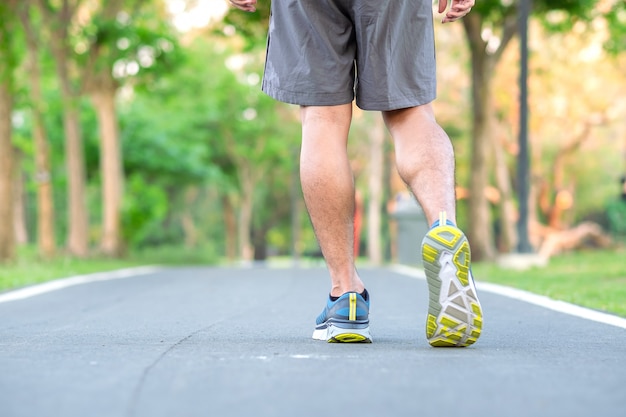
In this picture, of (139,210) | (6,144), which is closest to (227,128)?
(139,210)

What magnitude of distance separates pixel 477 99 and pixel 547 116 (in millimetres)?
15134

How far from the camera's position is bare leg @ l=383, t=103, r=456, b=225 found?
3.60 meters

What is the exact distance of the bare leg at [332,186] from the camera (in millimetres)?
3764

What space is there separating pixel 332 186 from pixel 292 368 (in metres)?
1.11

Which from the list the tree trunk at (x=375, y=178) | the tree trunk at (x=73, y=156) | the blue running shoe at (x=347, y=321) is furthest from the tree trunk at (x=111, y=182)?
the blue running shoe at (x=347, y=321)

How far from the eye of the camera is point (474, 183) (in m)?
19.4

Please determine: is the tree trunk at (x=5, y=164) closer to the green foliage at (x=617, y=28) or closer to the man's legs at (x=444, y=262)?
the green foliage at (x=617, y=28)

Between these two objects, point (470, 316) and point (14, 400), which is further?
point (470, 316)

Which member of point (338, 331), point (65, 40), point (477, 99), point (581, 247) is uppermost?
point (65, 40)

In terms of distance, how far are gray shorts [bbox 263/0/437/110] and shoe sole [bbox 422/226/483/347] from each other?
0.64 meters

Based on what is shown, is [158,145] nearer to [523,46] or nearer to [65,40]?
[65,40]

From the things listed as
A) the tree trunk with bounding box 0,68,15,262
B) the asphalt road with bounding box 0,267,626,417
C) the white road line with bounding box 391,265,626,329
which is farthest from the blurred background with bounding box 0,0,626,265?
the asphalt road with bounding box 0,267,626,417

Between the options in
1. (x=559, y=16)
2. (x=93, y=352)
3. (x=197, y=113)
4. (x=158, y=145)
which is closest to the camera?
(x=93, y=352)

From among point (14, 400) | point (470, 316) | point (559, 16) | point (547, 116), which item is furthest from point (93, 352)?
point (547, 116)
